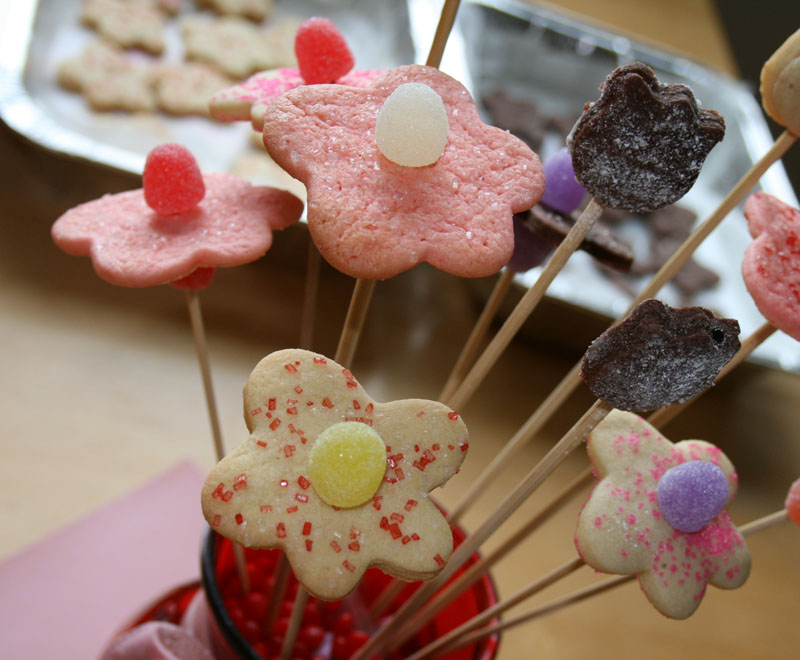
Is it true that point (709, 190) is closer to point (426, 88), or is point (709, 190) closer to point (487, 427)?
point (487, 427)

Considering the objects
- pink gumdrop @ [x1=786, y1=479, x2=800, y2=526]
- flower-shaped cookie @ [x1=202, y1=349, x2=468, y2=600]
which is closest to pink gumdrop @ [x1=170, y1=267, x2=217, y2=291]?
flower-shaped cookie @ [x1=202, y1=349, x2=468, y2=600]


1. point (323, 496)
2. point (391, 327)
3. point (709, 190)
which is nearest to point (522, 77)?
point (709, 190)

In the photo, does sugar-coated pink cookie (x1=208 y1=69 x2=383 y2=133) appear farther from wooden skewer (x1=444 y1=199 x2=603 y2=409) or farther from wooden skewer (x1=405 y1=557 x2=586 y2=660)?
wooden skewer (x1=405 y1=557 x2=586 y2=660)

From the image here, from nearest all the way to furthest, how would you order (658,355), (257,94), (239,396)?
1. (658,355)
2. (257,94)
3. (239,396)

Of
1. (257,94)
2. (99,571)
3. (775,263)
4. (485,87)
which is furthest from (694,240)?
(485,87)

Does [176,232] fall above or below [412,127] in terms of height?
below

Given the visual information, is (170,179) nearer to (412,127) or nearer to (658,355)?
(412,127)

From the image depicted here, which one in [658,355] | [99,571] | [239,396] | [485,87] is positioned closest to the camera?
[658,355]
